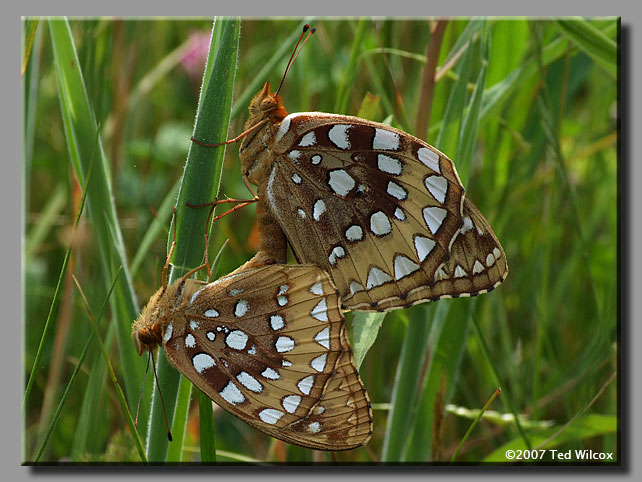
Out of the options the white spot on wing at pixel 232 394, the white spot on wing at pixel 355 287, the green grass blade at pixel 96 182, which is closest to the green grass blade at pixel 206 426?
the white spot on wing at pixel 232 394

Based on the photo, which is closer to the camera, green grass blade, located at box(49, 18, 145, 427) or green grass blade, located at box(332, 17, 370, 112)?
green grass blade, located at box(49, 18, 145, 427)

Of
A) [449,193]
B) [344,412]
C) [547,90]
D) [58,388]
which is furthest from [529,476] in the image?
[58,388]

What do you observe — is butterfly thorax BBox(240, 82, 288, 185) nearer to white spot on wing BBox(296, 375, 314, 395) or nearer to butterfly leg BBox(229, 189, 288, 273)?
butterfly leg BBox(229, 189, 288, 273)

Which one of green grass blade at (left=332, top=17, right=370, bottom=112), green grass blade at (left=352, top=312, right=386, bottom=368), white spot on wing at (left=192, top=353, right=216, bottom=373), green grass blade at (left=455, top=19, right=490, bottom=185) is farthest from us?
green grass blade at (left=332, top=17, right=370, bottom=112)

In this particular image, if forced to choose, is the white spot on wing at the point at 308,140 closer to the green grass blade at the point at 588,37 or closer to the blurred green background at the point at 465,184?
the blurred green background at the point at 465,184

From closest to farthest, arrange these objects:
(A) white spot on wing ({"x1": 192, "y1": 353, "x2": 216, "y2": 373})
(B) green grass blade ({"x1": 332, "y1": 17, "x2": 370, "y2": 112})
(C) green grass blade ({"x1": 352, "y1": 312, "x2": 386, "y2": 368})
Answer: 1. (A) white spot on wing ({"x1": 192, "y1": 353, "x2": 216, "y2": 373})
2. (C) green grass blade ({"x1": 352, "y1": 312, "x2": 386, "y2": 368})
3. (B) green grass blade ({"x1": 332, "y1": 17, "x2": 370, "y2": 112})

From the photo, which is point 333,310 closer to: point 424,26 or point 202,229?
point 202,229

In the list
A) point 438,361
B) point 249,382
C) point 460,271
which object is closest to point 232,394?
point 249,382

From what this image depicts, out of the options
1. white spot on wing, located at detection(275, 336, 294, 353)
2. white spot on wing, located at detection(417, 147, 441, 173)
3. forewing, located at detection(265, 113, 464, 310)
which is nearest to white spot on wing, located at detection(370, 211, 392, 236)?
forewing, located at detection(265, 113, 464, 310)
